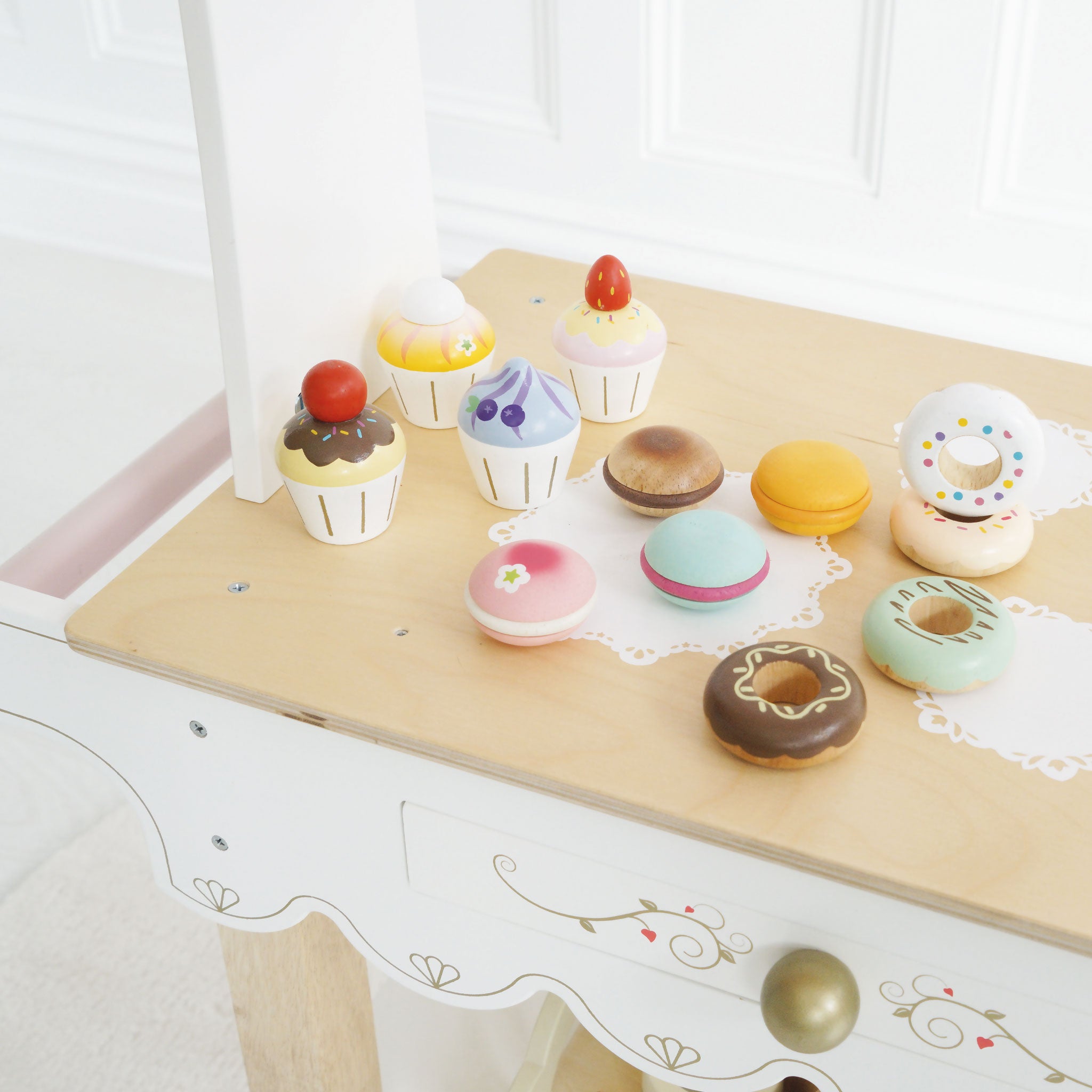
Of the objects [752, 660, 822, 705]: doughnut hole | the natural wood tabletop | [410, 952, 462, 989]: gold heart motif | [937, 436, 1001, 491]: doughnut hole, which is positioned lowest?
[410, 952, 462, 989]: gold heart motif

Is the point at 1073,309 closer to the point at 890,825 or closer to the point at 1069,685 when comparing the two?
the point at 1069,685

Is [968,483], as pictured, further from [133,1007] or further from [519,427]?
[133,1007]

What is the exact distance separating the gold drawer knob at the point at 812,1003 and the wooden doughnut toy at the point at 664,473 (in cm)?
24

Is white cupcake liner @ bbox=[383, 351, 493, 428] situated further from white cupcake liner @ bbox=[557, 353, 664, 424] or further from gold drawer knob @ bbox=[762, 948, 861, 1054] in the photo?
gold drawer knob @ bbox=[762, 948, 861, 1054]

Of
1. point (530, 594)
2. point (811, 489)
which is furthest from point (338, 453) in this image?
point (811, 489)

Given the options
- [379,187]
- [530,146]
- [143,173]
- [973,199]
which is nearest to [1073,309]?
[973,199]

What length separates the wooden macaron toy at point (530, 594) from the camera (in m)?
0.57

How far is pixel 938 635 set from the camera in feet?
1.83

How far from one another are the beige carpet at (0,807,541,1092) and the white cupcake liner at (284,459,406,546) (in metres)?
0.60

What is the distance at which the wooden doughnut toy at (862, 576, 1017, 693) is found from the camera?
1.77ft

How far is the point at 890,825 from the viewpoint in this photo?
496 millimetres

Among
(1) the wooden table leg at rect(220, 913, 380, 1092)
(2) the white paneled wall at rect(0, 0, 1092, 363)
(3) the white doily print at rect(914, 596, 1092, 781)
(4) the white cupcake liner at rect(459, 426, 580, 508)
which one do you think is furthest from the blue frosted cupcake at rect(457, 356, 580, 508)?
(2) the white paneled wall at rect(0, 0, 1092, 363)

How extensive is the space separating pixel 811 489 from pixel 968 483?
8 cm

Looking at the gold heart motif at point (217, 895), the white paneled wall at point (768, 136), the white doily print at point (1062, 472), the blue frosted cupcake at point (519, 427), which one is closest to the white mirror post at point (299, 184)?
the blue frosted cupcake at point (519, 427)
